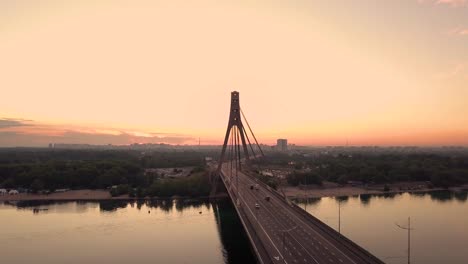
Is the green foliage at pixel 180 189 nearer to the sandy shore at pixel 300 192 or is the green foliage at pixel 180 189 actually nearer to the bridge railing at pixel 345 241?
the sandy shore at pixel 300 192

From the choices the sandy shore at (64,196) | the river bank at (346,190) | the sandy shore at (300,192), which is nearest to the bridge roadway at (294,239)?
the sandy shore at (300,192)

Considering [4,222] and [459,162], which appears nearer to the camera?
[4,222]

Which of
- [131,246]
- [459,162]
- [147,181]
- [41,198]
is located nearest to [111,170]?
[147,181]

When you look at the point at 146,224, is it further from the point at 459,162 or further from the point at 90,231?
the point at 459,162

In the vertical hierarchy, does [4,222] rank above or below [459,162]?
below

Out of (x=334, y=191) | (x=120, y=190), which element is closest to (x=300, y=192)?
(x=334, y=191)

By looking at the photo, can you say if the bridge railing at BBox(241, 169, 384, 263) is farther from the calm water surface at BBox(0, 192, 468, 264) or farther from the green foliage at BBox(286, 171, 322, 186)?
the green foliage at BBox(286, 171, 322, 186)
